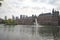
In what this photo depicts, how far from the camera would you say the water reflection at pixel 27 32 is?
104 inches

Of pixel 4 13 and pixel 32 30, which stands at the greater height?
pixel 4 13

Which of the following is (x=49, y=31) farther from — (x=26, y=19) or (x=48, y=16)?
(x=26, y=19)

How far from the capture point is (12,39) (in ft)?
8.51

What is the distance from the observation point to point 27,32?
270cm

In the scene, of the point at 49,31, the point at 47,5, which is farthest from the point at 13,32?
the point at 47,5

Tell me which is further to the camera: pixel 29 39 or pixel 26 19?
pixel 26 19

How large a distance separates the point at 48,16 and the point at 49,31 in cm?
33

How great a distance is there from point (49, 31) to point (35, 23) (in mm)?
346

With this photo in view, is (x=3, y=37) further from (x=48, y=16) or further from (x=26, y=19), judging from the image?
(x=48, y=16)

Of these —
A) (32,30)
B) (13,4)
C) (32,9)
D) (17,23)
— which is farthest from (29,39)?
(13,4)

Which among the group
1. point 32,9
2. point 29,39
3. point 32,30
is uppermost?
point 32,9

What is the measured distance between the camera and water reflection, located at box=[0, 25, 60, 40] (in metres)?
2.63

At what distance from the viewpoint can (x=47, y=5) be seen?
2.79 meters

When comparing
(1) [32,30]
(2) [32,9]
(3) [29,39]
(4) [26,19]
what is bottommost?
(3) [29,39]
